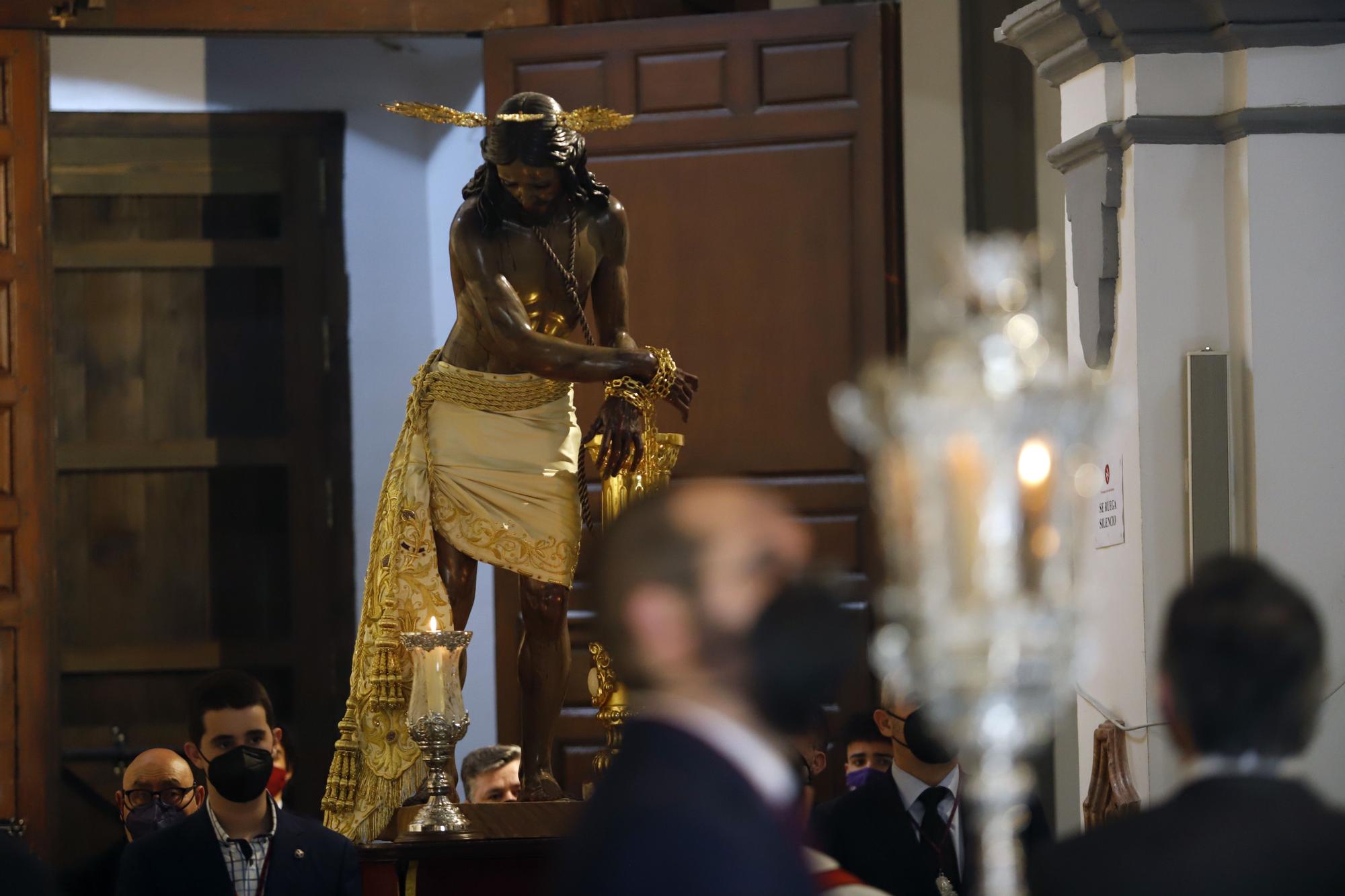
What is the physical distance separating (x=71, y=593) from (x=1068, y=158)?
499cm

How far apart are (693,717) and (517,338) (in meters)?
3.28

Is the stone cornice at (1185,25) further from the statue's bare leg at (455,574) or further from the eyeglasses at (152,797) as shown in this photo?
the eyeglasses at (152,797)

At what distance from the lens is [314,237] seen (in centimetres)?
845

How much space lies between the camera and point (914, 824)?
145 inches

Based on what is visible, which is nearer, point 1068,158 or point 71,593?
point 1068,158

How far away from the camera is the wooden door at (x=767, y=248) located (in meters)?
6.68

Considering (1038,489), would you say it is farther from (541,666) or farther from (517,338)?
(541,666)

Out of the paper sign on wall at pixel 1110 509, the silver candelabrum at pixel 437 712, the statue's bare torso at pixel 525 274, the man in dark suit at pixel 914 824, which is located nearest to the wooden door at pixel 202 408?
the statue's bare torso at pixel 525 274

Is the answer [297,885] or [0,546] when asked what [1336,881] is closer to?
[297,885]

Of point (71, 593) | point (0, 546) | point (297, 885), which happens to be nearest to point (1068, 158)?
point (297, 885)

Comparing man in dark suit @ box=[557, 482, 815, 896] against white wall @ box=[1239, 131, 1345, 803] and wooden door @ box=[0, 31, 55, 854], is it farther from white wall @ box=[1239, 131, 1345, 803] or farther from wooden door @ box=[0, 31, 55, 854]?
wooden door @ box=[0, 31, 55, 854]

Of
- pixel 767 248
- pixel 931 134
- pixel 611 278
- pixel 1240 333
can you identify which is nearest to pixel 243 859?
pixel 611 278

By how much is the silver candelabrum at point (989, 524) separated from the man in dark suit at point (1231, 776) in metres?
0.12

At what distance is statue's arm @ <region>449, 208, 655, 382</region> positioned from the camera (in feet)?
16.4
